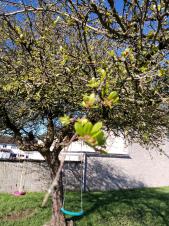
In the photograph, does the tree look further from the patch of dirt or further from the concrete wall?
the concrete wall

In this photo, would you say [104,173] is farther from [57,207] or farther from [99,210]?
[57,207]

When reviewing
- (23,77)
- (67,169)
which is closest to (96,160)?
(67,169)

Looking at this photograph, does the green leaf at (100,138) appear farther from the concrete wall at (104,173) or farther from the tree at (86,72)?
the concrete wall at (104,173)

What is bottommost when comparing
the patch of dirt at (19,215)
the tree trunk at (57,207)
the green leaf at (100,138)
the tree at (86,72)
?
the patch of dirt at (19,215)

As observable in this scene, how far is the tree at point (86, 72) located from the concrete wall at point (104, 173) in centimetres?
436

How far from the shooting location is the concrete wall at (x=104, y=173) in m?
14.4

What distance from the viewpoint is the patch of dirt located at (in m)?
9.81

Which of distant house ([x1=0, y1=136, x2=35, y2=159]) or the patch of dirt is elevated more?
distant house ([x1=0, y1=136, x2=35, y2=159])

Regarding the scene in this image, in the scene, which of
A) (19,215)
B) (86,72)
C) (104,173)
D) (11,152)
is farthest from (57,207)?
(11,152)

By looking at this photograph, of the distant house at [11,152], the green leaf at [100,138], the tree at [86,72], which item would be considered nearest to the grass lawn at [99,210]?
the tree at [86,72]

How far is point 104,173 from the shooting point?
1700 centimetres

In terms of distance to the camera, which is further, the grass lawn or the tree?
the grass lawn

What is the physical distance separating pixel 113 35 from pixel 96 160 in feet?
47.6

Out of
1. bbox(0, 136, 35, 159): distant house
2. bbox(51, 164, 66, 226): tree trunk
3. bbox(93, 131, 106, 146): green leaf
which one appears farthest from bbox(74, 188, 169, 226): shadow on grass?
bbox(93, 131, 106, 146): green leaf
